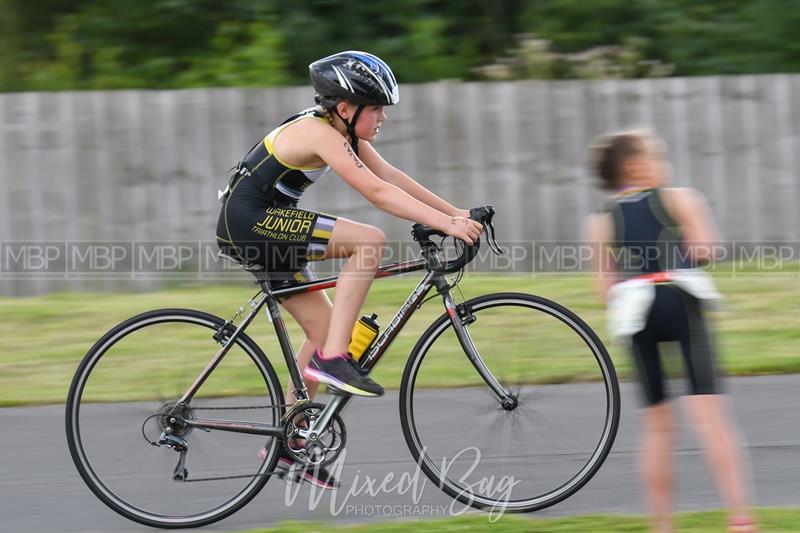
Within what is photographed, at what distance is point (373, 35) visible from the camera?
1141 centimetres

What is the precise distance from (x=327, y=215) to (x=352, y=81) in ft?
1.81

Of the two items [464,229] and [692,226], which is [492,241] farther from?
[692,226]

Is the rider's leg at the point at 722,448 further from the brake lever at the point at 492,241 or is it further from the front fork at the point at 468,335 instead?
the brake lever at the point at 492,241

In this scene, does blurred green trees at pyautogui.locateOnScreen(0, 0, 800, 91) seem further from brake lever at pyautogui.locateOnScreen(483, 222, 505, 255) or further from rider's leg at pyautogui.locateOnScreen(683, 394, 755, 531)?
rider's leg at pyautogui.locateOnScreen(683, 394, 755, 531)

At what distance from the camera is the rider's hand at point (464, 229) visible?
450 cm

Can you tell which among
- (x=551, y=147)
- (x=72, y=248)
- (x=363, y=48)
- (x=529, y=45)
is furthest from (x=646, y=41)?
(x=72, y=248)

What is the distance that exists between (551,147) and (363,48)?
7.92ft

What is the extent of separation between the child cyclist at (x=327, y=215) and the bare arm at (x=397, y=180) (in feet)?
0.60

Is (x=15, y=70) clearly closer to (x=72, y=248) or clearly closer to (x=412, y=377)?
(x=72, y=248)

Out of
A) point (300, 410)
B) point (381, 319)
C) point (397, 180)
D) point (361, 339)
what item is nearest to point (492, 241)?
point (397, 180)

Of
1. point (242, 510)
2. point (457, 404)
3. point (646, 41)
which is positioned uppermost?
point (646, 41)

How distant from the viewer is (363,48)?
11.2 m

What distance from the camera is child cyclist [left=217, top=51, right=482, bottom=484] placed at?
451 centimetres

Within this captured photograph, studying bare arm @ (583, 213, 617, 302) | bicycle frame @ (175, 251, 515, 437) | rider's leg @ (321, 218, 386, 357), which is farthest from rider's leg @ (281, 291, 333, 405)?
bare arm @ (583, 213, 617, 302)
